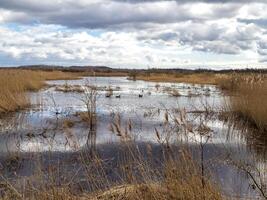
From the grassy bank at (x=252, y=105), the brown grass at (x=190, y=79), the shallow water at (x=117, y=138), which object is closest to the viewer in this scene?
the shallow water at (x=117, y=138)

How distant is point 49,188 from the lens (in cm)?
641

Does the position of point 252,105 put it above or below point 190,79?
above

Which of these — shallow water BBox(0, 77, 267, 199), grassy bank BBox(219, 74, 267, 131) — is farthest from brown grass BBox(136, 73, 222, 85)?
shallow water BBox(0, 77, 267, 199)

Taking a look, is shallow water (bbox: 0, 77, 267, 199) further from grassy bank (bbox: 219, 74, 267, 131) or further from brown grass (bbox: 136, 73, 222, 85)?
brown grass (bbox: 136, 73, 222, 85)

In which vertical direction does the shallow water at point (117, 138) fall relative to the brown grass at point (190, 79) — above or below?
above

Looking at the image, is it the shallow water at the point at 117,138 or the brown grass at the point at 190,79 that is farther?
the brown grass at the point at 190,79

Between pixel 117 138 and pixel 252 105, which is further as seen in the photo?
pixel 252 105

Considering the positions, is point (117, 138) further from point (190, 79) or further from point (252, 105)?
point (190, 79)

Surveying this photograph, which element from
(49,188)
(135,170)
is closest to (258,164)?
(135,170)

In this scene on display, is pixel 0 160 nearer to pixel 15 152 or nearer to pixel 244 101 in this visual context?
pixel 15 152

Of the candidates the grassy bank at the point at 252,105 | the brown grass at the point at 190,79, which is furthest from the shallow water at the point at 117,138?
the brown grass at the point at 190,79

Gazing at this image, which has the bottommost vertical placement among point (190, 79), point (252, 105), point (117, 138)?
point (190, 79)

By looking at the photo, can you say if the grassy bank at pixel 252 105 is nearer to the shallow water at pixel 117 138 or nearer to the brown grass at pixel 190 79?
the shallow water at pixel 117 138

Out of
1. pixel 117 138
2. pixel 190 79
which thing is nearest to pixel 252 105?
pixel 117 138
